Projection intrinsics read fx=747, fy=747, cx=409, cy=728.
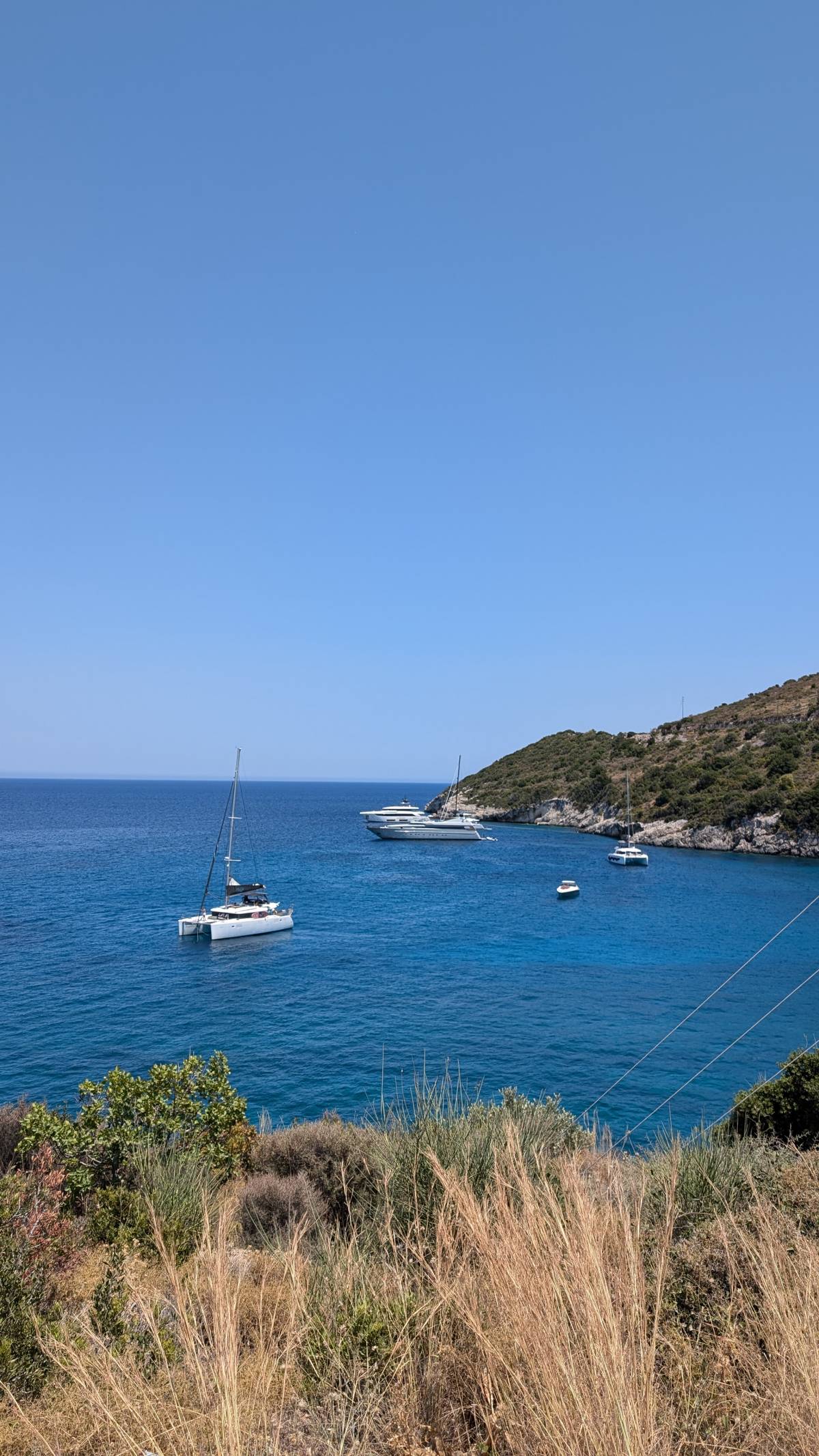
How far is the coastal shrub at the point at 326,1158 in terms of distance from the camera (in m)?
7.58

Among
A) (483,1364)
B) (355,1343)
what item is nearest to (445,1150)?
(355,1343)

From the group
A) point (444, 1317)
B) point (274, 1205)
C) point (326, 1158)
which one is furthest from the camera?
point (326, 1158)

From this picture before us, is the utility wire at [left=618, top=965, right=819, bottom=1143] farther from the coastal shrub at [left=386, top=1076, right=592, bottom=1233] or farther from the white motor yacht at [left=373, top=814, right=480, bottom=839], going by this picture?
the white motor yacht at [left=373, top=814, right=480, bottom=839]

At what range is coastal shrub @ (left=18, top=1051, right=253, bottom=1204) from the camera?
7.56m

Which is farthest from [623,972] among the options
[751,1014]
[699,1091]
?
[699,1091]

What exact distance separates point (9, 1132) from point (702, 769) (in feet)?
243

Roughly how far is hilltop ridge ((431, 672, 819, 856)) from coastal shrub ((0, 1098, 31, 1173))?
5907cm

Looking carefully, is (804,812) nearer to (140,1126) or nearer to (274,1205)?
(274,1205)

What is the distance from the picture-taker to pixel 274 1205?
7270 millimetres

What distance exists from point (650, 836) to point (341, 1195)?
68.1 meters

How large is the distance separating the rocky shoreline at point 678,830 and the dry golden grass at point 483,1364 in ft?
201

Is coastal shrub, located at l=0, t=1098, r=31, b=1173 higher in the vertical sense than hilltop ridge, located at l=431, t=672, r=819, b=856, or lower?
lower

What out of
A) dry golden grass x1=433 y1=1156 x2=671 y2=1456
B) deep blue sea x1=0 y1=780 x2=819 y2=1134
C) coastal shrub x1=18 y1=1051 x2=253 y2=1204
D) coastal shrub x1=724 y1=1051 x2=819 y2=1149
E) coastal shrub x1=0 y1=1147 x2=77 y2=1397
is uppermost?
dry golden grass x1=433 y1=1156 x2=671 y2=1456

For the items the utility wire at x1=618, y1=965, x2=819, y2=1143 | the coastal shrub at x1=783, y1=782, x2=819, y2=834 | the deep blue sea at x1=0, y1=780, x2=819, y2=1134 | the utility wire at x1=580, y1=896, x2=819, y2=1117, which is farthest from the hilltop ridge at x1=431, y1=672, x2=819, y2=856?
the utility wire at x1=618, y1=965, x2=819, y2=1143
